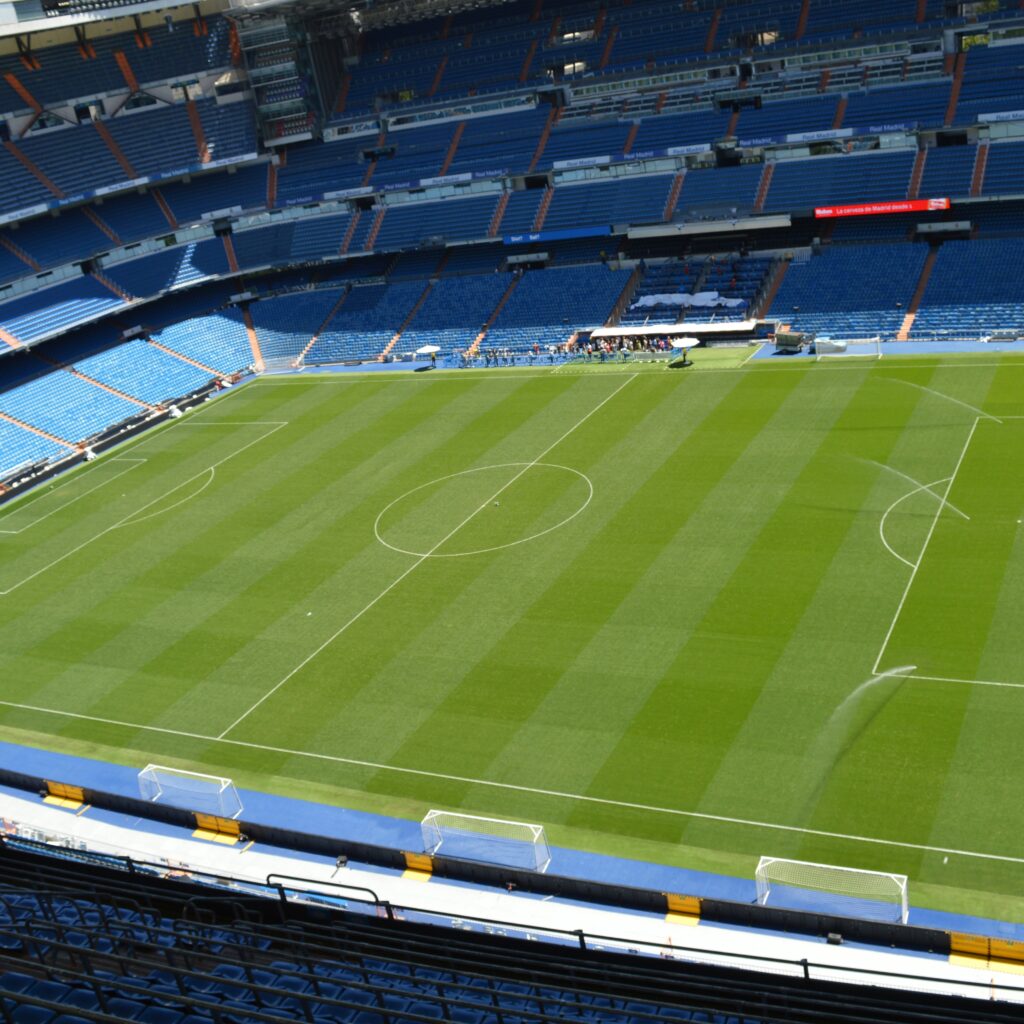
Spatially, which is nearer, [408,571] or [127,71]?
[408,571]

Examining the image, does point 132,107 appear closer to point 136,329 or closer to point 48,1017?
point 136,329

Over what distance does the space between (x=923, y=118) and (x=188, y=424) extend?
42979mm

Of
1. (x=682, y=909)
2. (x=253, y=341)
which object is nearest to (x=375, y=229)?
(x=253, y=341)

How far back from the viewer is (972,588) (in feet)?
104

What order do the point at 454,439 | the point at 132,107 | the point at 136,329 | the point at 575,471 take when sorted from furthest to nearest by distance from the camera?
the point at 132,107 < the point at 136,329 < the point at 454,439 < the point at 575,471

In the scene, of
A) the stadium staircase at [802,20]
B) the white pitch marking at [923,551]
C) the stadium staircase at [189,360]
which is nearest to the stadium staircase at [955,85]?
the stadium staircase at [802,20]

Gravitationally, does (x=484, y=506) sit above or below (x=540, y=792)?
above

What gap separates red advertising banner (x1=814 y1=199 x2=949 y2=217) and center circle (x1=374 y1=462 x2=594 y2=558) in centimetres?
2542

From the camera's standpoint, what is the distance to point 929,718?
1052 inches

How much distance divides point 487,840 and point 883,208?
44.7m

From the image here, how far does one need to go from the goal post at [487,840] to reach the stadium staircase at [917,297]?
3764 centimetres

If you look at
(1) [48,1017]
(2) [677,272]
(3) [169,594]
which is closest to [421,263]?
(2) [677,272]

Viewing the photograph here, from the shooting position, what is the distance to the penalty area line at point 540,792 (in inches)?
915

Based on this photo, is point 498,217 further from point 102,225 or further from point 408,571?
point 408,571
